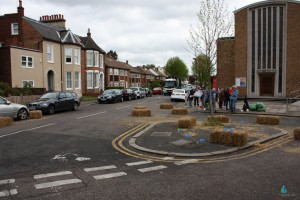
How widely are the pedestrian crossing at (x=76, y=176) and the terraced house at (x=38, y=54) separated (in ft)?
77.9

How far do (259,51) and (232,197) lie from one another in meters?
30.1

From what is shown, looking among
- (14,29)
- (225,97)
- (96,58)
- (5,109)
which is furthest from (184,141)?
(96,58)

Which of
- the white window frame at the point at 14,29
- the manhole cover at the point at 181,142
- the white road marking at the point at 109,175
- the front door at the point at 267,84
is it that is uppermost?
the white window frame at the point at 14,29

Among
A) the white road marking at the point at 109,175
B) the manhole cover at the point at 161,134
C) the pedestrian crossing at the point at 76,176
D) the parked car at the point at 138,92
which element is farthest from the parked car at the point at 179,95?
the white road marking at the point at 109,175

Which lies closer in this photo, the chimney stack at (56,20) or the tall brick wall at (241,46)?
the tall brick wall at (241,46)

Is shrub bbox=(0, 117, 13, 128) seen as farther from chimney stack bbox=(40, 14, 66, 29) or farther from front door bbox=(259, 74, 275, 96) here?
chimney stack bbox=(40, 14, 66, 29)

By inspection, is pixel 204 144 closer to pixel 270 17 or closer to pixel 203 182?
pixel 203 182

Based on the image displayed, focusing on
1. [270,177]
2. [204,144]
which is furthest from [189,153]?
[270,177]

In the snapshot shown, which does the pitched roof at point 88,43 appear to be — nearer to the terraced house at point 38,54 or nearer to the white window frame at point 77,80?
the terraced house at point 38,54

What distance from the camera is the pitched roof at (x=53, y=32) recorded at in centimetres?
3212

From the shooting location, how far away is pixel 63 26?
39250 mm

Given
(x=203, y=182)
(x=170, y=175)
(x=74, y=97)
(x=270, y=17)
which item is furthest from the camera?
(x=270, y=17)

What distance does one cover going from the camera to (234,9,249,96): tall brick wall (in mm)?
32094

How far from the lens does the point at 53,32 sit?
3509 centimetres
